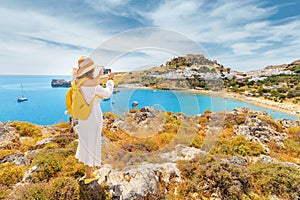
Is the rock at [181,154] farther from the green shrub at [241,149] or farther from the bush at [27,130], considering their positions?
the bush at [27,130]

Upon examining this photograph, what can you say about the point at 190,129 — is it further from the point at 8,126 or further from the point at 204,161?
the point at 8,126

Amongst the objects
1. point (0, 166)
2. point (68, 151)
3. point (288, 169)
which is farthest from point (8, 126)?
point (288, 169)

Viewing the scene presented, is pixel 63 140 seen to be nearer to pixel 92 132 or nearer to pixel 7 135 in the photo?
pixel 7 135

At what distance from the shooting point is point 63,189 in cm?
356

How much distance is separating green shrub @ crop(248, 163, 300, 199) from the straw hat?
482cm

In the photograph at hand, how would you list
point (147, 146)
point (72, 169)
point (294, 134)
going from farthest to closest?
point (294, 134) → point (147, 146) → point (72, 169)

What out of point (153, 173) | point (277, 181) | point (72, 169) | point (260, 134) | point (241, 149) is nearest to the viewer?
point (153, 173)

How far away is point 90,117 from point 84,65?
1.04 meters

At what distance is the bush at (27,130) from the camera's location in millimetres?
8487

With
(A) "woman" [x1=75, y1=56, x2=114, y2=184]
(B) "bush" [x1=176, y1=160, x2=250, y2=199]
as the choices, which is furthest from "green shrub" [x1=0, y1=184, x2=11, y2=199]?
(B) "bush" [x1=176, y1=160, x2=250, y2=199]

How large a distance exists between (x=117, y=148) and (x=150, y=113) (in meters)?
5.34

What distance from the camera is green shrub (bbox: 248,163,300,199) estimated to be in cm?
418

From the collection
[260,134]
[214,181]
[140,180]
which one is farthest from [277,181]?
[260,134]

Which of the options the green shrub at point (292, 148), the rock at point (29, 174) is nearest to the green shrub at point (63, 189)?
the rock at point (29, 174)
